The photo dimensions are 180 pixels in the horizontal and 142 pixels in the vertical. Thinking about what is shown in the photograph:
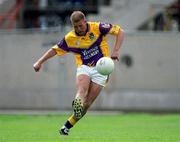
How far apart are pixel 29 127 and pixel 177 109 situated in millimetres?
11912

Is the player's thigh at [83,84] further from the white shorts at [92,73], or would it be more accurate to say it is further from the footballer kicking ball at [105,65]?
the footballer kicking ball at [105,65]

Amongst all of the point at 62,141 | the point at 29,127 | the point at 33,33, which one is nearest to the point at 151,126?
the point at 29,127

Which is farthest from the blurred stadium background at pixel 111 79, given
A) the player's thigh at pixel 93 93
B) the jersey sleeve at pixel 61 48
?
the player's thigh at pixel 93 93

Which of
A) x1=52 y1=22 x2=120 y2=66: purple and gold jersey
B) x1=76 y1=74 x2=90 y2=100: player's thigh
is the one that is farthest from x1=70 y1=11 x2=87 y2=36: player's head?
x1=76 y1=74 x2=90 y2=100: player's thigh

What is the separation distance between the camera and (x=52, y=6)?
3616 centimetres

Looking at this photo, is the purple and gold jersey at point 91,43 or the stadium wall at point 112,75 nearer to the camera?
the purple and gold jersey at point 91,43

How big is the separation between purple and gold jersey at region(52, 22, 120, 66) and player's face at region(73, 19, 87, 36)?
0.12 m

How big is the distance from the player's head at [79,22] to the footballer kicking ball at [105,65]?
2.50 ft

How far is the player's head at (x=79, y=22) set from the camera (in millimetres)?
15648

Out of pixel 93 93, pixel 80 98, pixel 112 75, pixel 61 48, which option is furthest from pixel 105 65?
pixel 112 75

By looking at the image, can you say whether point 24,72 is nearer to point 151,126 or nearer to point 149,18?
point 149,18

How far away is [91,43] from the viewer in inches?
642

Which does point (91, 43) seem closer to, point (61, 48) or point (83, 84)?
point (61, 48)

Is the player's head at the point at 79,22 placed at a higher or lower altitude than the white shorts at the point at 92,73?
higher
